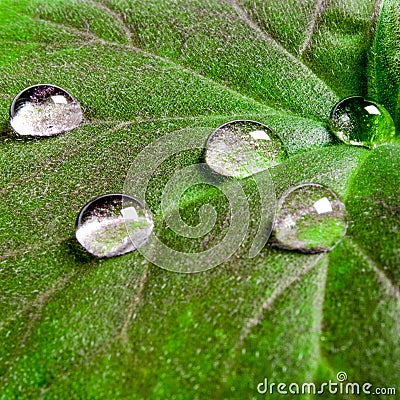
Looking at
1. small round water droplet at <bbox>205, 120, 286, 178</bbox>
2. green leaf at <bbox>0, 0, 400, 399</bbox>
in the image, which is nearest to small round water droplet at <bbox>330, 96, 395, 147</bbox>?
green leaf at <bbox>0, 0, 400, 399</bbox>

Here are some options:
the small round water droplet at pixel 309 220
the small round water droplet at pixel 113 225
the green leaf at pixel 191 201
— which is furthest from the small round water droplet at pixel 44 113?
the small round water droplet at pixel 309 220

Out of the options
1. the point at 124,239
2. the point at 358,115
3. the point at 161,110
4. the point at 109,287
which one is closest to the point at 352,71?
the point at 358,115

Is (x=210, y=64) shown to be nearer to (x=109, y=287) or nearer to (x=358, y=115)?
(x=358, y=115)

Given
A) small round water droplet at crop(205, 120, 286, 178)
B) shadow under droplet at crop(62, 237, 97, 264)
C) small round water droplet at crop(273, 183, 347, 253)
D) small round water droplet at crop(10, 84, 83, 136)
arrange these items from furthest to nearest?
small round water droplet at crop(10, 84, 83, 136), small round water droplet at crop(205, 120, 286, 178), shadow under droplet at crop(62, 237, 97, 264), small round water droplet at crop(273, 183, 347, 253)

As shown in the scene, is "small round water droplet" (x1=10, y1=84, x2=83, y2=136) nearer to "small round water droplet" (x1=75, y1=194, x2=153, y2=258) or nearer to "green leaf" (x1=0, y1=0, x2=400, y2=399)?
"green leaf" (x1=0, y1=0, x2=400, y2=399)

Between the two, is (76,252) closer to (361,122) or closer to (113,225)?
(113,225)

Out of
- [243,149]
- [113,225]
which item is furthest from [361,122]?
[113,225]

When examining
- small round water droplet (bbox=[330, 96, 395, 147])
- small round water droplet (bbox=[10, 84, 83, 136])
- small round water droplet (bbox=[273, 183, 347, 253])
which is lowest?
small round water droplet (bbox=[330, 96, 395, 147])
